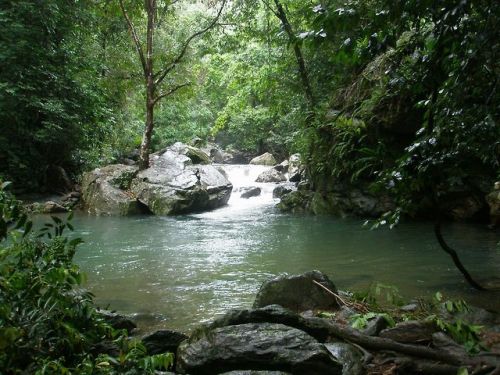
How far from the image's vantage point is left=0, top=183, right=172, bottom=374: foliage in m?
1.99

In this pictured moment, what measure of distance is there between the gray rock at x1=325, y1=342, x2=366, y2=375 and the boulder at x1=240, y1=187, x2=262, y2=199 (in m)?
13.8

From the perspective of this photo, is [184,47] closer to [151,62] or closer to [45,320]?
[151,62]

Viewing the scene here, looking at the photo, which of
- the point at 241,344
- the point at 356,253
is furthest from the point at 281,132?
the point at 241,344

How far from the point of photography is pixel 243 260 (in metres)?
7.40

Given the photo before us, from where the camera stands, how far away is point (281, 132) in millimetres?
26391

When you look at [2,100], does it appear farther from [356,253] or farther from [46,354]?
[46,354]

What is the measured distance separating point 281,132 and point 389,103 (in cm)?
1604

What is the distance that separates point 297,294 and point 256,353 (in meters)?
1.88

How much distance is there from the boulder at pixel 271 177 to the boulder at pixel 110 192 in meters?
6.69

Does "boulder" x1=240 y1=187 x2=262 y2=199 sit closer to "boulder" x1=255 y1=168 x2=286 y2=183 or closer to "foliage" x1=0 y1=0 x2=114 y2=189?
"boulder" x1=255 y1=168 x2=286 y2=183

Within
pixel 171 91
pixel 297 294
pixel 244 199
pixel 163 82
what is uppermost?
pixel 163 82

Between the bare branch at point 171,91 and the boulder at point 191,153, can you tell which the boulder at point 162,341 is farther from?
the boulder at point 191,153

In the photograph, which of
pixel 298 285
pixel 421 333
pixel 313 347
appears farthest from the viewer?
pixel 298 285

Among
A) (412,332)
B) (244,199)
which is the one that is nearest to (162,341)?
(412,332)
